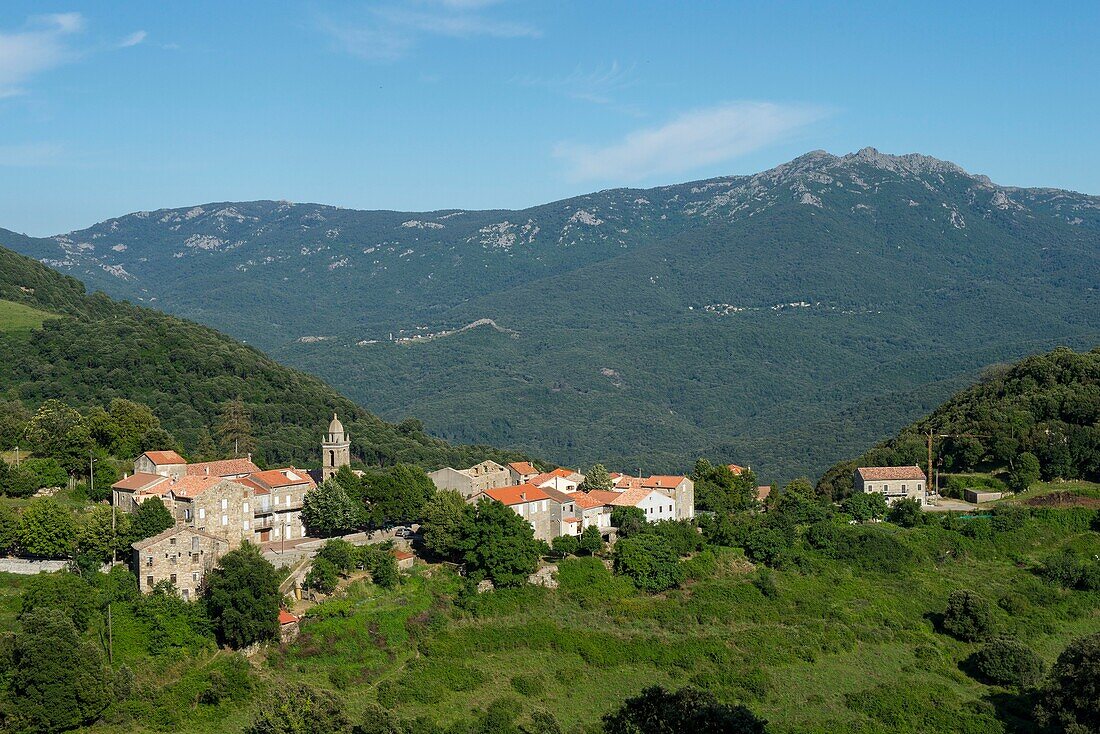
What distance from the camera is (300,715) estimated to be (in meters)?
34.7

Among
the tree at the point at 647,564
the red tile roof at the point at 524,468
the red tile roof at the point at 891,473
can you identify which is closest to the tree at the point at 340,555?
the tree at the point at 647,564

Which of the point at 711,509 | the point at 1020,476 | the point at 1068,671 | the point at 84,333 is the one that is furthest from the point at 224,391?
the point at 1068,671

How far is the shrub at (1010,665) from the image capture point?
47.4 meters

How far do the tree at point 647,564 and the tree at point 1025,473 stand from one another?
26580 millimetres

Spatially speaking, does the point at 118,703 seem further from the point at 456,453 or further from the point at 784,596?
the point at 456,453

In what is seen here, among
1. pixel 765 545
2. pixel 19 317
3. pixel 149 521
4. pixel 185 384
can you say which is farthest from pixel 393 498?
pixel 19 317

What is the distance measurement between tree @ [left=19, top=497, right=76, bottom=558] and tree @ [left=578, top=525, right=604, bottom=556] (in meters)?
23.1

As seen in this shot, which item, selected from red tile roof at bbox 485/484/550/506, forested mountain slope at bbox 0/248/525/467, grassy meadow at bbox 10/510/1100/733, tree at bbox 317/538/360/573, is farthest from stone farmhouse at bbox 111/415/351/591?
forested mountain slope at bbox 0/248/525/467

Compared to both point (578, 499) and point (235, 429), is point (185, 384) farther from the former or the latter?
point (578, 499)

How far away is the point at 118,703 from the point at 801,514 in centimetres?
3873

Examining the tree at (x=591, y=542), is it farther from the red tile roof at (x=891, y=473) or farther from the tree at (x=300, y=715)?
the red tile roof at (x=891, y=473)

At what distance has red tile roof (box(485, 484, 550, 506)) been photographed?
53.9m

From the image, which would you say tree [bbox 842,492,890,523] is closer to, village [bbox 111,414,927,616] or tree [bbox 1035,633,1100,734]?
village [bbox 111,414,927,616]

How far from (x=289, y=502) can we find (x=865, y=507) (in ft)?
111
